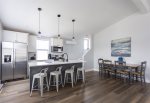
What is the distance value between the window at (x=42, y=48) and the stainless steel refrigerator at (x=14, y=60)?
3.01 ft

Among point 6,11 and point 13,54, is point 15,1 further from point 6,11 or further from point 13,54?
point 13,54

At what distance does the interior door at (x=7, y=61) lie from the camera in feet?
14.6

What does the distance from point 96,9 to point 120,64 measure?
277 centimetres

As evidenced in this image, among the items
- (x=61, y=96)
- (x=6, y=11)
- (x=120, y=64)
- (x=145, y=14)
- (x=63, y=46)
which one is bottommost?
(x=61, y=96)

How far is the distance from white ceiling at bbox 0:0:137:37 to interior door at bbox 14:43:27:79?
931 millimetres

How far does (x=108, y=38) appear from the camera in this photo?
21.6ft

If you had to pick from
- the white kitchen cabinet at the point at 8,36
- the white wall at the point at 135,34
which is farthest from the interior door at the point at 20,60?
the white wall at the point at 135,34

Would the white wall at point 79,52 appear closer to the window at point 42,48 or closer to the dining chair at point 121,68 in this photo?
the window at point 42,48

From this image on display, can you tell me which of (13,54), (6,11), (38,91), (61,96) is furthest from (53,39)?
(61,96)

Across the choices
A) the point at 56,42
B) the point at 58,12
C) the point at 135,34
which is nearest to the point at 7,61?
the point at 56,42

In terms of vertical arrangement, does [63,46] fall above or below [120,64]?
above

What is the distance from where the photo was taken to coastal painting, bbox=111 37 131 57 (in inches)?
216

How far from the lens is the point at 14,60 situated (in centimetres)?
470

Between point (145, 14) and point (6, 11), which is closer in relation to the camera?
point (6, 11)
